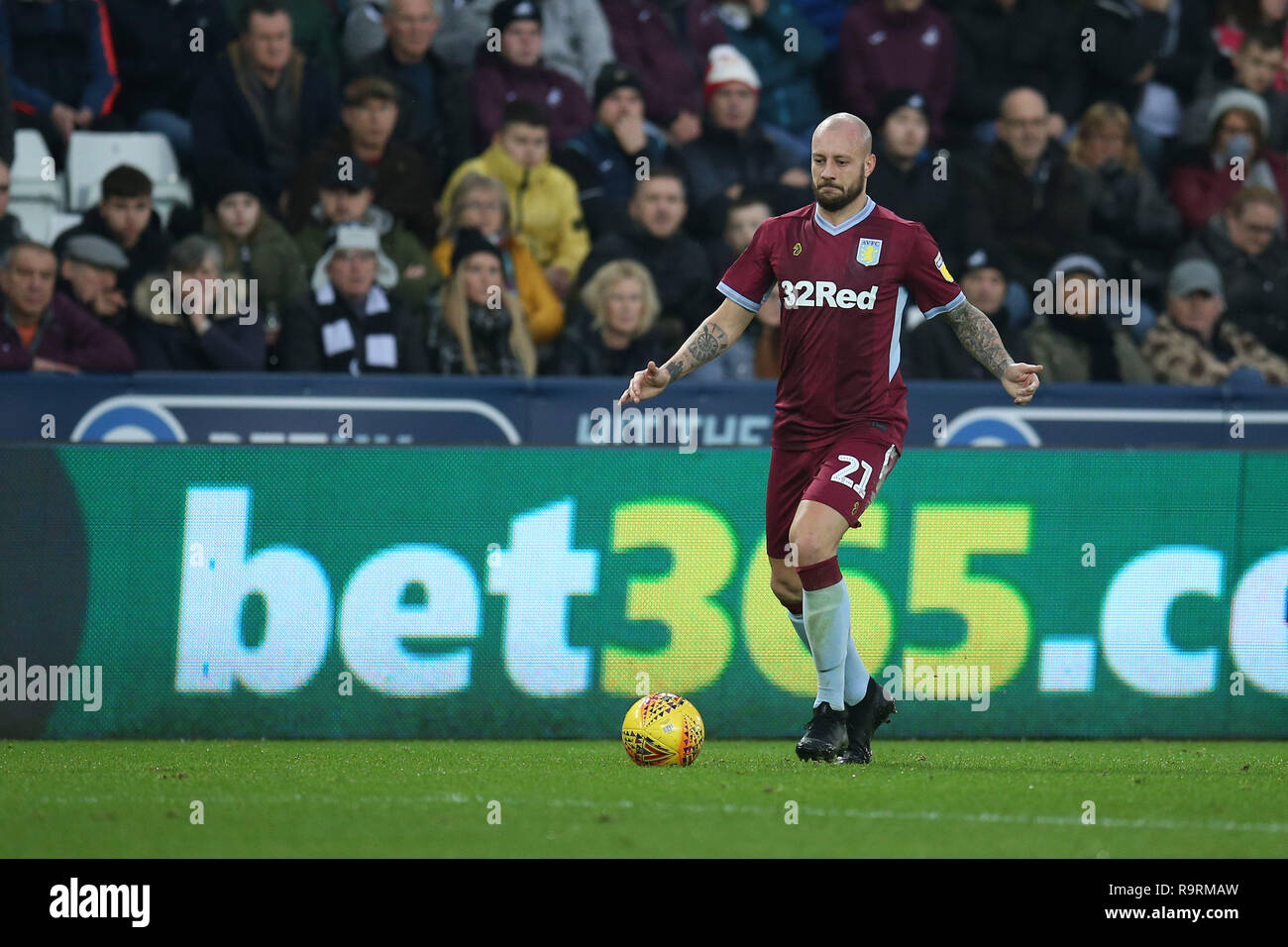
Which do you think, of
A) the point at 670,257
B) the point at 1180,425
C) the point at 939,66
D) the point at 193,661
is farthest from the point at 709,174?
the point at 193,661

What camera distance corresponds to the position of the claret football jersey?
7023mm

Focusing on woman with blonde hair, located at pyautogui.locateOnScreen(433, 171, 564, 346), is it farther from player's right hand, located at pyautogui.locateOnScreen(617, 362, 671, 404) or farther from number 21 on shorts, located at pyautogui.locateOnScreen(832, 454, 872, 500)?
number 21 on shorts, located at pyautogui.locateOnScreen(832, 454, 872, 500)

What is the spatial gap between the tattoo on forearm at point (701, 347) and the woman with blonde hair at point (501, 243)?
5059 millimetres

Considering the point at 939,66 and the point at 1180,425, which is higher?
the point at 939,66

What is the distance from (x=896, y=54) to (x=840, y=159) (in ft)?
24.8

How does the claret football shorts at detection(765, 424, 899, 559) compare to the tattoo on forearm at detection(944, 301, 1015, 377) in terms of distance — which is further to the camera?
the tattoo on forearm at detection(944, 301, 1015, 377)

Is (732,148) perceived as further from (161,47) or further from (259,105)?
(161,47)

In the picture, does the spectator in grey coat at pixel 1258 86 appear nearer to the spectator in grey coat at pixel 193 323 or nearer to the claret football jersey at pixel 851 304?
the spectator in grey coat at pixel 193 323

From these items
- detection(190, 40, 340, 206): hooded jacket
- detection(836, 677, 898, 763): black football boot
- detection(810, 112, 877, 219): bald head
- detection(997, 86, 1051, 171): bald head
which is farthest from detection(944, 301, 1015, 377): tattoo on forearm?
detection(997, 86, 1051, 171): bald head

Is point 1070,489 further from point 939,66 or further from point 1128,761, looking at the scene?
point 939,66

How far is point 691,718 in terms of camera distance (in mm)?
7090

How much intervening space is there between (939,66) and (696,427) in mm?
4418

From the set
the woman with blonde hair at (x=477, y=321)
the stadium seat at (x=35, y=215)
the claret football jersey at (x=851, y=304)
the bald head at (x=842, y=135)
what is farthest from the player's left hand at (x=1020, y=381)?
the stadium seat at (x=35, y=215)

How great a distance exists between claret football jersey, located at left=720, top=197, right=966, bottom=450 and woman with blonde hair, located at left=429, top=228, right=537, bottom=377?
4.90 m
